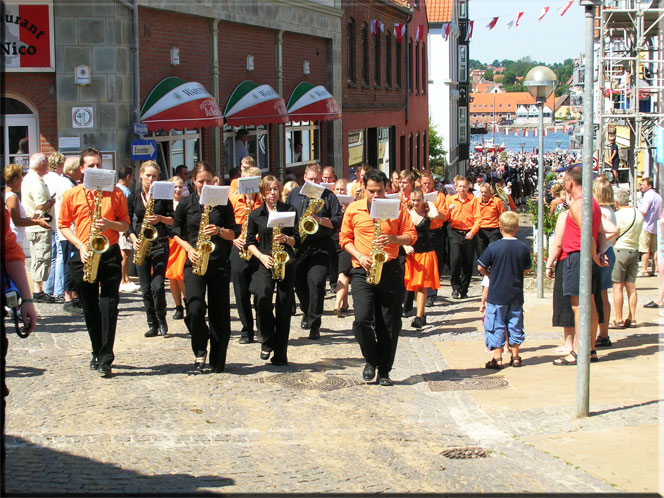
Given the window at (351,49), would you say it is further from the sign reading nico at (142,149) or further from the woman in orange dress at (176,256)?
the woman in orange dress at (176,256)

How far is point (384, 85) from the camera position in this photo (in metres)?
36.3

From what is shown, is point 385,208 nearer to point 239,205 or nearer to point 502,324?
point 502,324

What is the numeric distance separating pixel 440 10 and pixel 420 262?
54787 mm

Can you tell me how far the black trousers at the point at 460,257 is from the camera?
14.8 meters

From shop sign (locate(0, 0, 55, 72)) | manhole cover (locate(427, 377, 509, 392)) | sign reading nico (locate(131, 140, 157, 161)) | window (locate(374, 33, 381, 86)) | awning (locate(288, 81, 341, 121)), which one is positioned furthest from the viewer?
window (locate(374, 33, 381, 86))

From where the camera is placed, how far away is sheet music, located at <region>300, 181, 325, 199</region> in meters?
11.0

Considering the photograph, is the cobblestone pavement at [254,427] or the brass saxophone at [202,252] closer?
the cobblestone pavement at [254,427]

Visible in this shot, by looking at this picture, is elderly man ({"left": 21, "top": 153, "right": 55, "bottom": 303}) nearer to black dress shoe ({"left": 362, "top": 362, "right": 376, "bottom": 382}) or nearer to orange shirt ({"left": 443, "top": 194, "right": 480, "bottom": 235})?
black dress shoe ({"left": 362, "top": 362, "right": 376, "bottom": 382})

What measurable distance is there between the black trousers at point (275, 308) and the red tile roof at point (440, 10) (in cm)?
5651

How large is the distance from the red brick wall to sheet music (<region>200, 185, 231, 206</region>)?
25.8 feet

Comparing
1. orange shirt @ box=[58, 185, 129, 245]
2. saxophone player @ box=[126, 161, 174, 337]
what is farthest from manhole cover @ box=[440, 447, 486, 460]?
saxophone player @ box=[126, 161, 174, 337]

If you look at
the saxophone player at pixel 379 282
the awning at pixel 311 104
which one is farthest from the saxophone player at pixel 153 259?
the awning at pixel 311 104

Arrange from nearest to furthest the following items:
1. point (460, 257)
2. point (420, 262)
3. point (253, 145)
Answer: point (420, 262), point (460, 257), point (253, 145)

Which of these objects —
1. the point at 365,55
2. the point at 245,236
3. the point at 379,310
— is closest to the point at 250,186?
the point at 245,236
